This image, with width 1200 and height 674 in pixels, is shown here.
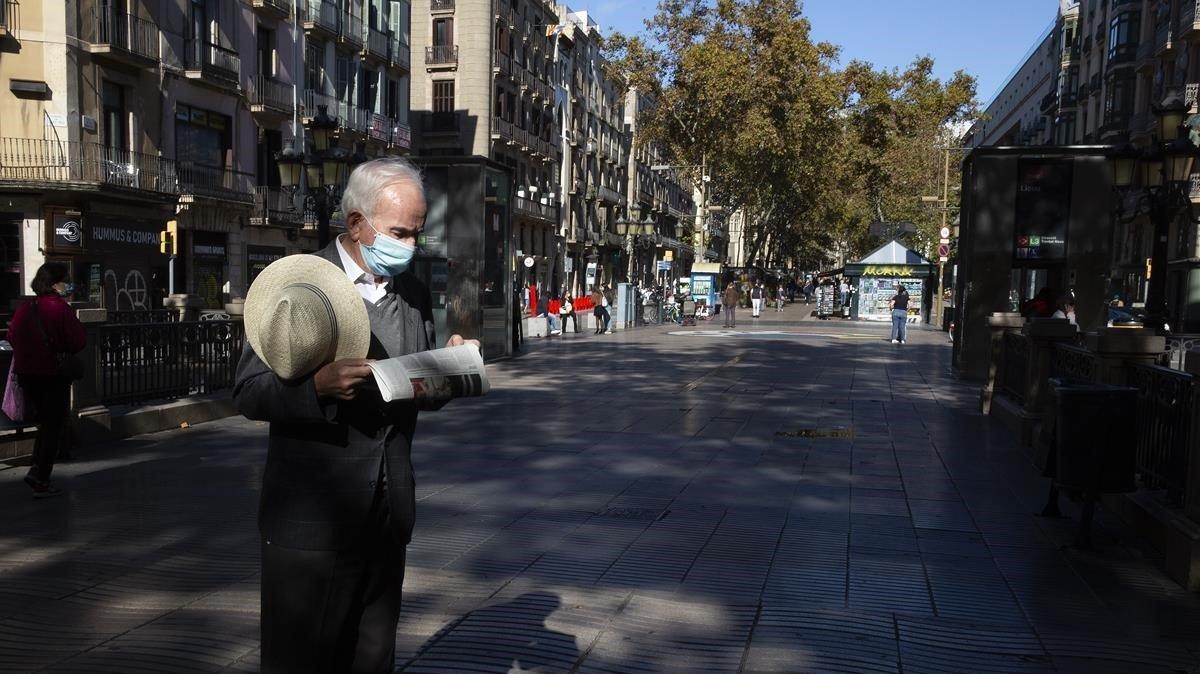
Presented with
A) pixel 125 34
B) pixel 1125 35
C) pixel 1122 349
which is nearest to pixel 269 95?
pixel 125 34

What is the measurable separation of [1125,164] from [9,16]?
24.0 m

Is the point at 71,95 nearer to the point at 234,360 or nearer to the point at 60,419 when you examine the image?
the point at 234,360

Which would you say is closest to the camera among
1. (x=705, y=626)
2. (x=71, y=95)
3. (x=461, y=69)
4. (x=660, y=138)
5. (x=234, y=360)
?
(x=705, y=626)

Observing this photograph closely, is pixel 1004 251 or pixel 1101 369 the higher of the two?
pixel 1004 251

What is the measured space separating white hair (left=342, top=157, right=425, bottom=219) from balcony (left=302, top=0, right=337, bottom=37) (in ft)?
114

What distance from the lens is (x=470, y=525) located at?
6.33 m

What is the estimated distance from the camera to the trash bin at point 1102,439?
237 inches

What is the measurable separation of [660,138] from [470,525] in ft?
130

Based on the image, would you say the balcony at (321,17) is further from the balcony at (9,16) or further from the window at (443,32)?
the window at (443,32)

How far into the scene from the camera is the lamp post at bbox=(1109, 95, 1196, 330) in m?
13.1

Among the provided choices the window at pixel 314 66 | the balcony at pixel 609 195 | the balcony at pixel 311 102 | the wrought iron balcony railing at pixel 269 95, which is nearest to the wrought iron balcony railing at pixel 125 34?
the wrought iron balcony railing at pixel 269 95

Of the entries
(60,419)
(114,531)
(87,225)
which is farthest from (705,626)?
(87,225)

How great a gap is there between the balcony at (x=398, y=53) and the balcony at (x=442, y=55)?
662 centimetres

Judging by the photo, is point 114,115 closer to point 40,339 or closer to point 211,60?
point 211,60
